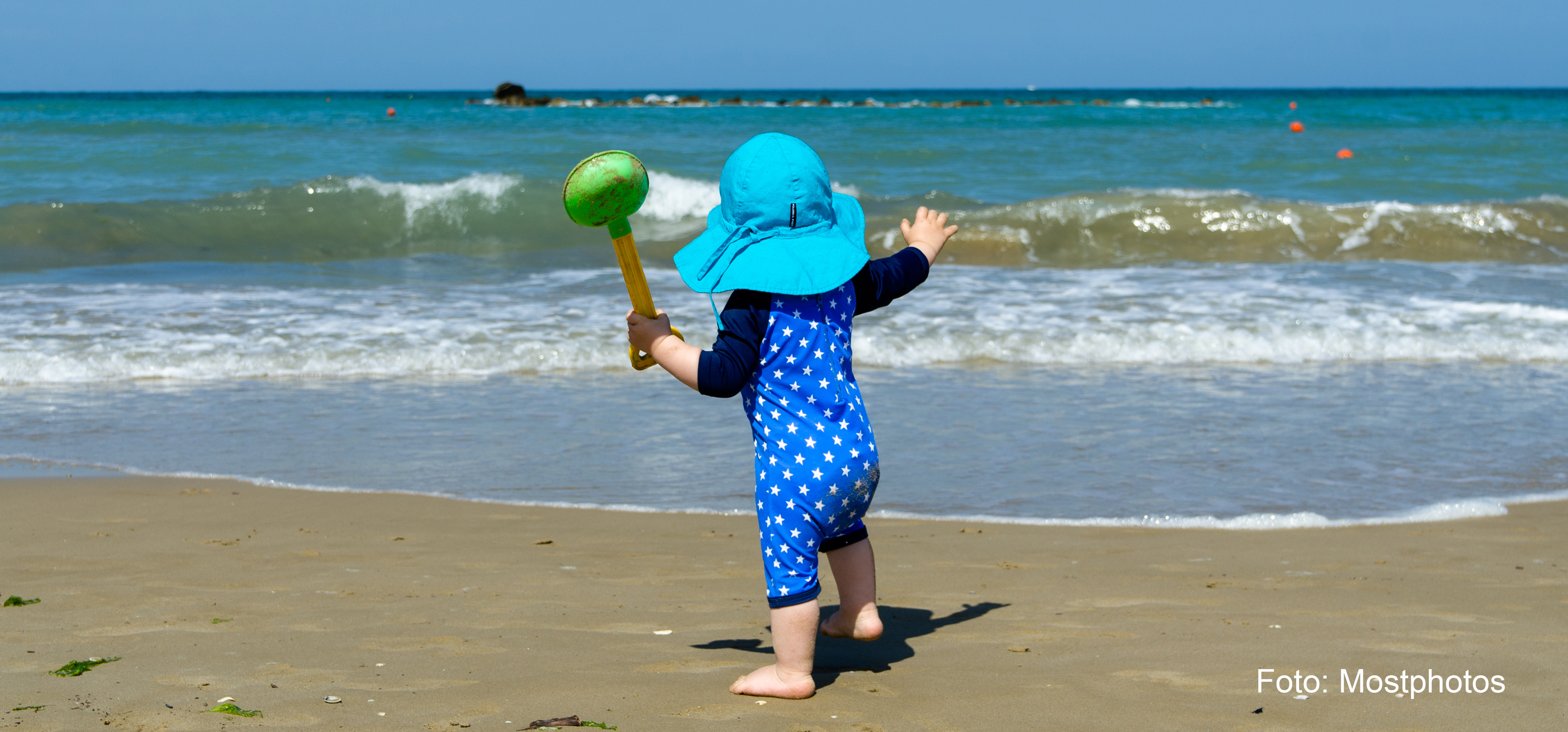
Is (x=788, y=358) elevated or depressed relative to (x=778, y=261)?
depressed

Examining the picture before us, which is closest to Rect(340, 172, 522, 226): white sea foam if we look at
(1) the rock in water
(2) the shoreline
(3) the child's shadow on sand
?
(2) the shoreline

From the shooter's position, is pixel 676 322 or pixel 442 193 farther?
pixel 442 193

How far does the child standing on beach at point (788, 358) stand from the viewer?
2.38 meters

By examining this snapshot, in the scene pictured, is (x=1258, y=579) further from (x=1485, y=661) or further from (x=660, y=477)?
(x=660, y=477)

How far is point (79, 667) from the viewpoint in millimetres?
2492

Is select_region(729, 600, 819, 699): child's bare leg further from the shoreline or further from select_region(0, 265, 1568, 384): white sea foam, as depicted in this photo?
select_region(0, 265, 1568, 384): white sea foam

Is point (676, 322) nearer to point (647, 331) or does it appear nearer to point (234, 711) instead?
point (647, 331)

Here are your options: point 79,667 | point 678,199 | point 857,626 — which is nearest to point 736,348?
point 857,626

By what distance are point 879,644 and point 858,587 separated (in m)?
0.22

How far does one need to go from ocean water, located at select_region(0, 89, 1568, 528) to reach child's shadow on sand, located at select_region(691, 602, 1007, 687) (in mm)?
1127

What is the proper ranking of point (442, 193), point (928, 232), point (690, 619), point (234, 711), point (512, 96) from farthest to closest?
1. point (512, 96)
2. point (442, 193)
3. point (690, 619)
4. point (928, 232)
5. point (234, 711)

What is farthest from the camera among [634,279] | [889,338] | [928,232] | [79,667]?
[889,338]

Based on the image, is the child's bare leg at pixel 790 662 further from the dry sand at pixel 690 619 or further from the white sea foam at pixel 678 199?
the white sea foam at pixel 678 199

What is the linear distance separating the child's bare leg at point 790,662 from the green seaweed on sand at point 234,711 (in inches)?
34.6
